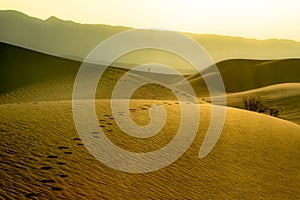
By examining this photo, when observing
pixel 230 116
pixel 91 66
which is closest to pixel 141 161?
pixel 230 116

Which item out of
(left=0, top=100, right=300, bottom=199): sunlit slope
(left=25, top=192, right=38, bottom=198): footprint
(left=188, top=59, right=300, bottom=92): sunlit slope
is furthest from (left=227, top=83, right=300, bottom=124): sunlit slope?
(left=25, top=192, right=38, bottom=198): footprint

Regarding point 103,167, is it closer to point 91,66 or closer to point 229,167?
point 229,167

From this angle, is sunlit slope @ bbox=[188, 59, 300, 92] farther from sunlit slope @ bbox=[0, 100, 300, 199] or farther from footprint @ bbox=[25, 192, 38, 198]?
footprint @ bbox=[25, 192, 38, 198]

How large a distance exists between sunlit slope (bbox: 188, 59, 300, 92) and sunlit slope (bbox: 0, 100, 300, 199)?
5625 cm

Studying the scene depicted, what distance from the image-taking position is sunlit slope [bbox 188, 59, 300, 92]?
80438mm

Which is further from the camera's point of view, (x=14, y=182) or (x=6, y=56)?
(x=6, y=56)

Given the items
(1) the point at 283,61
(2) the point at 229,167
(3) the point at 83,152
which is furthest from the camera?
(1) the point at 283,61

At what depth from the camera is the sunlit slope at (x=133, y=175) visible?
37.0 ft

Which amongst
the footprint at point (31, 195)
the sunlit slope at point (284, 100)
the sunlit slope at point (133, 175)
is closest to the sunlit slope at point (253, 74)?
the sunlit slope at point (284, 100)

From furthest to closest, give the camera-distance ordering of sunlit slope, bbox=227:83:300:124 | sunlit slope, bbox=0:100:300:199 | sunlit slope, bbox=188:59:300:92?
sunlit slope, bbox=188:59:300:92
sunlit slope, bbox=227:83:300:124
sunlit slope, bbox=0:100:300:199

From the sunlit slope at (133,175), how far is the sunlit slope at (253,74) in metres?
56.3

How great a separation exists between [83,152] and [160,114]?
869 centimetres

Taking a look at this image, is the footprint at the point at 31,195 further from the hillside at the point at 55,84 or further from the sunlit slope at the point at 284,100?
the sunlit slope at the point at 284,100

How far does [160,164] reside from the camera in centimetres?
1436
